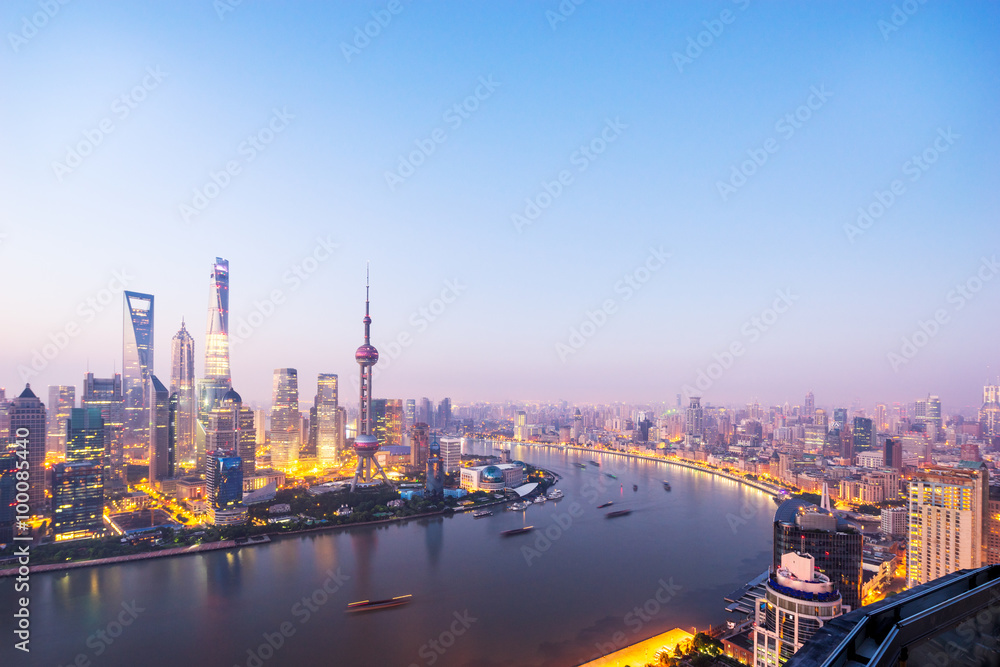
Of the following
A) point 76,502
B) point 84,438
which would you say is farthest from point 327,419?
point 76,502

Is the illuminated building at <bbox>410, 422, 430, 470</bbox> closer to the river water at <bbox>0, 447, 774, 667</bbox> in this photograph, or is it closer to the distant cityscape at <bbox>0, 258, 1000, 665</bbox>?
the distant cityscape at <bbox>0, 258, 1000, 665</bbox>

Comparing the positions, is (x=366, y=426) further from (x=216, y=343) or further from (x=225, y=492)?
(x=216, y=343)

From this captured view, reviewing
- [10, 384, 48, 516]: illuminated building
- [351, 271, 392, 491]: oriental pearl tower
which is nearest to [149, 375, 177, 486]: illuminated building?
[10, 384, 48, 516]: illuminated building

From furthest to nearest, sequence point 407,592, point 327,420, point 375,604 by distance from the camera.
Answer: point 327,420 < point 407,592 < point 375,604

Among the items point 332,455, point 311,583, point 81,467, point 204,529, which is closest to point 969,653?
point 311,583

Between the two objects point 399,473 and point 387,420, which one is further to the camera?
point 387,420

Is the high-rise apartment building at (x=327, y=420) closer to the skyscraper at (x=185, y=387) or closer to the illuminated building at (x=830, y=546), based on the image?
the skyscraper at (x=185, y=387)
